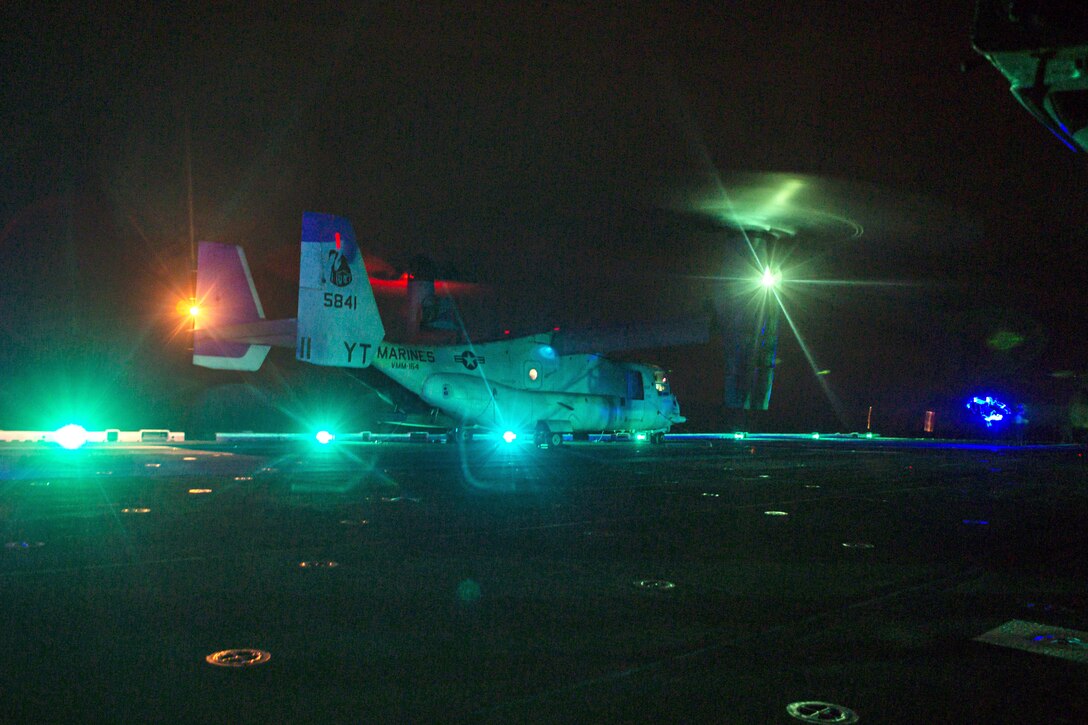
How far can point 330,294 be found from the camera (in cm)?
2559

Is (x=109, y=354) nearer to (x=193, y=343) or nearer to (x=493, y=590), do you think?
(x=193, y=343)

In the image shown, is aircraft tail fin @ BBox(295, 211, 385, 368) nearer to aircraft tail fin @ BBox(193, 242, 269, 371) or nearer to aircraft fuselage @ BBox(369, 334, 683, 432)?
aircraft fuselage @ BBox(369, 334, 683, 432)

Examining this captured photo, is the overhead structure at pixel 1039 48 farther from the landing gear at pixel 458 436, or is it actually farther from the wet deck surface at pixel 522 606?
the landing gear at pixel 458 436

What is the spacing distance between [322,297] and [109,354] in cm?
2025

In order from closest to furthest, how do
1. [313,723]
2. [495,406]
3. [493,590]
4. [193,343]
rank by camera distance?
1. [313,723]
2. [493,590]
3. [193,343]
4. [495,406]

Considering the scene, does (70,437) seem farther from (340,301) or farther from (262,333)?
(340,301)

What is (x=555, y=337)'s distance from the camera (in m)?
34.0

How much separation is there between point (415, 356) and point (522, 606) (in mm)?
24215

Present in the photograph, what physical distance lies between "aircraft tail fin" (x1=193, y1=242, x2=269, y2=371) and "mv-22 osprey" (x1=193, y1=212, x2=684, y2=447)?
0.04m

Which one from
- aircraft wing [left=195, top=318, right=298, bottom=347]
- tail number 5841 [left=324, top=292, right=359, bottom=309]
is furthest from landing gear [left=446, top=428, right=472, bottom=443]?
tail number 5841 [left=324, top=292, right=359, bottom=309]

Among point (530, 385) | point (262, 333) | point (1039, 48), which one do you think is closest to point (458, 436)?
point (530, 385)

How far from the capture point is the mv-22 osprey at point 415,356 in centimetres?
2558

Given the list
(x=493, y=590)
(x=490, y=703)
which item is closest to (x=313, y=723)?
(x=490, y=703)

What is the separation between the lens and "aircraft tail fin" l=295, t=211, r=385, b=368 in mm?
25203
